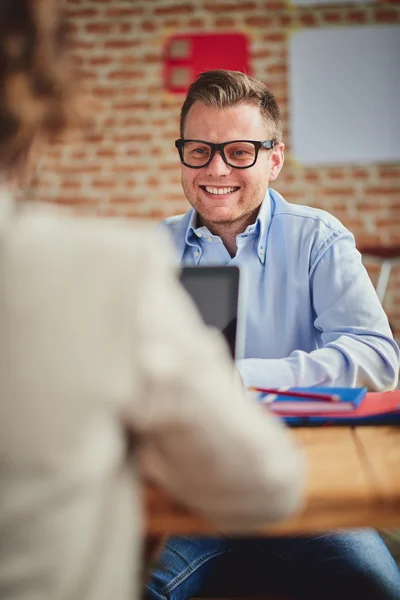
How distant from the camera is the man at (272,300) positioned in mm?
1297

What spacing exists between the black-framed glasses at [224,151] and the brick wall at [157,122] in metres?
2.58

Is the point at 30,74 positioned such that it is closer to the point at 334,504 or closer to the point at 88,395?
the point at 88,395

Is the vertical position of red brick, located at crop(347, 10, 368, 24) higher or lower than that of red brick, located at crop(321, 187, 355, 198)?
higher

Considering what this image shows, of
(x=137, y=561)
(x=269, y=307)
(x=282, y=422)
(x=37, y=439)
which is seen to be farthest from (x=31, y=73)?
(x=269, y=307)

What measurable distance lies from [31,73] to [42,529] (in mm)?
413

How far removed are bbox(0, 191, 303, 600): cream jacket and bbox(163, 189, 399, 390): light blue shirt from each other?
0.97m

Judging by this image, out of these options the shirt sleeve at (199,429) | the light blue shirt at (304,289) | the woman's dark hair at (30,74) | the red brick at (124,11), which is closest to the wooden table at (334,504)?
the shirt sleeve at (199,429)

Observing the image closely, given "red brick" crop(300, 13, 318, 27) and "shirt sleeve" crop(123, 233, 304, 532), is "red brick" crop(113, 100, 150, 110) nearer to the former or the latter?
"red brick" crop(300, 13, 318, 27)

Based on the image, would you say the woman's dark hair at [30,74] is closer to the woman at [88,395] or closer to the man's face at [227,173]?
the woman at [88,395]

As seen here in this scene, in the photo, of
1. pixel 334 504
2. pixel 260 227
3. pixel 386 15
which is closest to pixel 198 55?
pixel 386 15

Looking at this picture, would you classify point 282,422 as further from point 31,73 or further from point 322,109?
point 322,109

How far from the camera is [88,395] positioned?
1.87 ft

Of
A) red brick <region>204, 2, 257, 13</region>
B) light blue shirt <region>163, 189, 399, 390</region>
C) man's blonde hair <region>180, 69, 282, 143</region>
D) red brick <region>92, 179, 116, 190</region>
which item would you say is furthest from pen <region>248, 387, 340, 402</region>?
red brick <region>204, 2, 257, 13</region>

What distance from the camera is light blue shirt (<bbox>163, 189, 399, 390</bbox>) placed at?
1.60m
